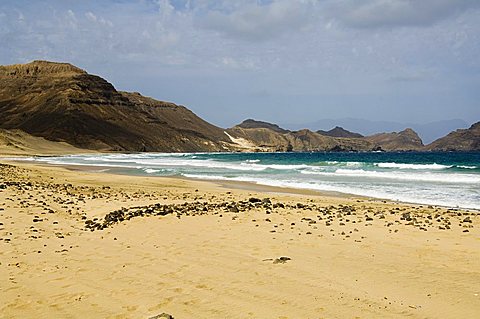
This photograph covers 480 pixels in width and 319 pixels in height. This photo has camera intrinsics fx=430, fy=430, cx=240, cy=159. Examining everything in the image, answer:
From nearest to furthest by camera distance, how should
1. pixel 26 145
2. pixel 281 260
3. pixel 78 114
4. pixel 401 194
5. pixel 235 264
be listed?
→ pixel 235 264 < pixel 281 260 < pixel 401 194 < pixel 26 145 < pixel 78 114

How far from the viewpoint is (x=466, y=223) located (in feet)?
35.9

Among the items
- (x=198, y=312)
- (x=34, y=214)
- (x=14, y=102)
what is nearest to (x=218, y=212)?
(x=34, y=214)

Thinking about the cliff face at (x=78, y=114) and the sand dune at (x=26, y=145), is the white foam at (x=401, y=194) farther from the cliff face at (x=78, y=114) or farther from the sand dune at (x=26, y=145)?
the cliff face at (x=78, y=114)

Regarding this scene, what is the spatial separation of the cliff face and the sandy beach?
111560mm

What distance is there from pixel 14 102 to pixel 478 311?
156 metres

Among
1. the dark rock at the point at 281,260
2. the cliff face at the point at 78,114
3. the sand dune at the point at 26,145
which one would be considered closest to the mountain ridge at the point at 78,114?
the cliff face at the point at 78,114

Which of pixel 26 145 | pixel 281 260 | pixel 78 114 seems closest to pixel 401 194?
pixel 281 260

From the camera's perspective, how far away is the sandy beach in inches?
206

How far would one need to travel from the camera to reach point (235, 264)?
7.00m

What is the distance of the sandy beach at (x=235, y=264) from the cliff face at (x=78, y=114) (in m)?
112

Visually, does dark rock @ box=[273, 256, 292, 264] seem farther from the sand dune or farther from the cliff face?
the cliff face

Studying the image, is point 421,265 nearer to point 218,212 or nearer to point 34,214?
point 218,212

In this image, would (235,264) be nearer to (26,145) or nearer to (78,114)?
(26,145)

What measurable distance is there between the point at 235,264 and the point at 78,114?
132120 mm
